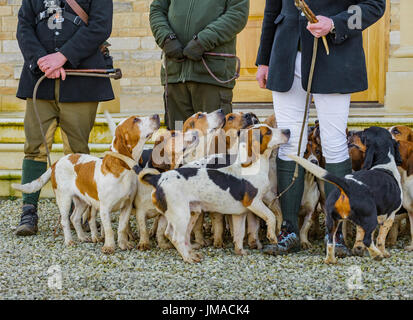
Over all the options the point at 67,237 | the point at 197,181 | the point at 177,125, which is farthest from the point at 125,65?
the point at 197,181

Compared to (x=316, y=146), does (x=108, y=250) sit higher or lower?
lower

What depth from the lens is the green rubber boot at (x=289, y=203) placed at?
431cm

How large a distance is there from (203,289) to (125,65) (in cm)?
542

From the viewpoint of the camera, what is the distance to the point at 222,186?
4176 millimetres

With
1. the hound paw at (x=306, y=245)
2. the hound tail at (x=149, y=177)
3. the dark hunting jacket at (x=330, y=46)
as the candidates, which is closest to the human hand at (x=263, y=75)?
the dark hunting jacket at (x=330, y=46)

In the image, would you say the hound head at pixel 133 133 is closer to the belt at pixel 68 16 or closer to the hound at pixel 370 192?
the belt at pixel 68 16

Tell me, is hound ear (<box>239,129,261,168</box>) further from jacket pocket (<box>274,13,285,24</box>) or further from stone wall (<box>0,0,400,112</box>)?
stone wall (<box>0,0,400,112</box>)

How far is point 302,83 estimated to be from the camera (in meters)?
4.09

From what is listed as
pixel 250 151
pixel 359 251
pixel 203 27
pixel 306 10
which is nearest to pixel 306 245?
pixel 359 251

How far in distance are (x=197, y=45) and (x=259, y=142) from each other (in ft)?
3.62

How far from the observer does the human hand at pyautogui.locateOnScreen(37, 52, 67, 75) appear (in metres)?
4.76

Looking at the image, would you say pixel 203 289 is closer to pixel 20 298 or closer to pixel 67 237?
pixel 20 298

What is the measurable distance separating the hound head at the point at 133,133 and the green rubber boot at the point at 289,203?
0.87 meters

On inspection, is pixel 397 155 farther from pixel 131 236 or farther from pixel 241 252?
pixel 131 236
